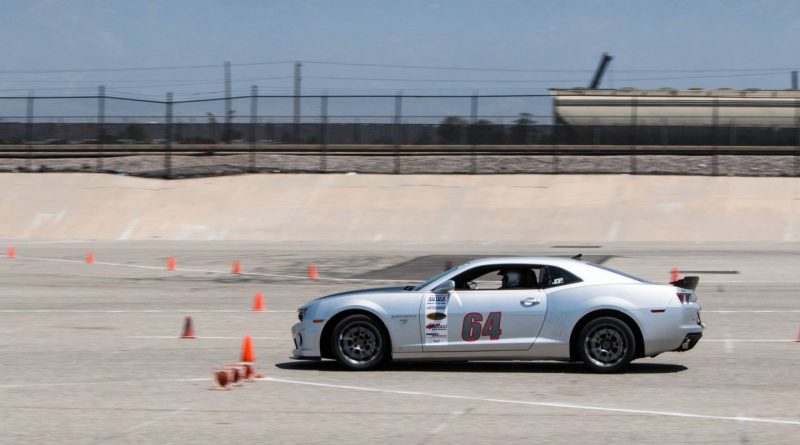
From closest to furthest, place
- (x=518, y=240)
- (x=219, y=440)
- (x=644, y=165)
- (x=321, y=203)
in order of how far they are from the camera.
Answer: (x=219, y=440), (x=518, y=240), (x=321, y=203), (x=644, y=165)

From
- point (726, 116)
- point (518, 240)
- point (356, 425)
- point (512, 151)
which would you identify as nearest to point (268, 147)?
point (512, 151)

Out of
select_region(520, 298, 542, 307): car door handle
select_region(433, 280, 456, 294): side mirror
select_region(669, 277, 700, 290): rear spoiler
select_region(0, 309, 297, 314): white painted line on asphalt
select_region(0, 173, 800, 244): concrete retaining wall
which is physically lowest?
select_region(0, 309, 297, 314): white painted line on asphalt

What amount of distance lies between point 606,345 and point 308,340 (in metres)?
3.07

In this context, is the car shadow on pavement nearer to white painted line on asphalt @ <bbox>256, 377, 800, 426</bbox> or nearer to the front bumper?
the front bumper

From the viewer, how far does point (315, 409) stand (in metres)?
9.34

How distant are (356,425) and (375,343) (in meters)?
2.67

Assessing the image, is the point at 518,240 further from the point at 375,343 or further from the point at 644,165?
the point at 375,343

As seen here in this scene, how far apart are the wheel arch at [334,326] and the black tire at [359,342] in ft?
0.08

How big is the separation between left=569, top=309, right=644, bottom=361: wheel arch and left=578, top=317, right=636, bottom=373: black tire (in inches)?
1.3

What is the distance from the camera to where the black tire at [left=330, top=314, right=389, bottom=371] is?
442 inches

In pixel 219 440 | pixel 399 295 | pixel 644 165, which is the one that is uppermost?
pixel 644 165

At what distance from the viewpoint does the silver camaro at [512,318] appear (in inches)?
429

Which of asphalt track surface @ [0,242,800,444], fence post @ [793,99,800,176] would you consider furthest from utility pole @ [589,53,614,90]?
asphalt track surface @ [0,242,800,444]

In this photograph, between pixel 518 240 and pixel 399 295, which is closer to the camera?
pixel 399 295
